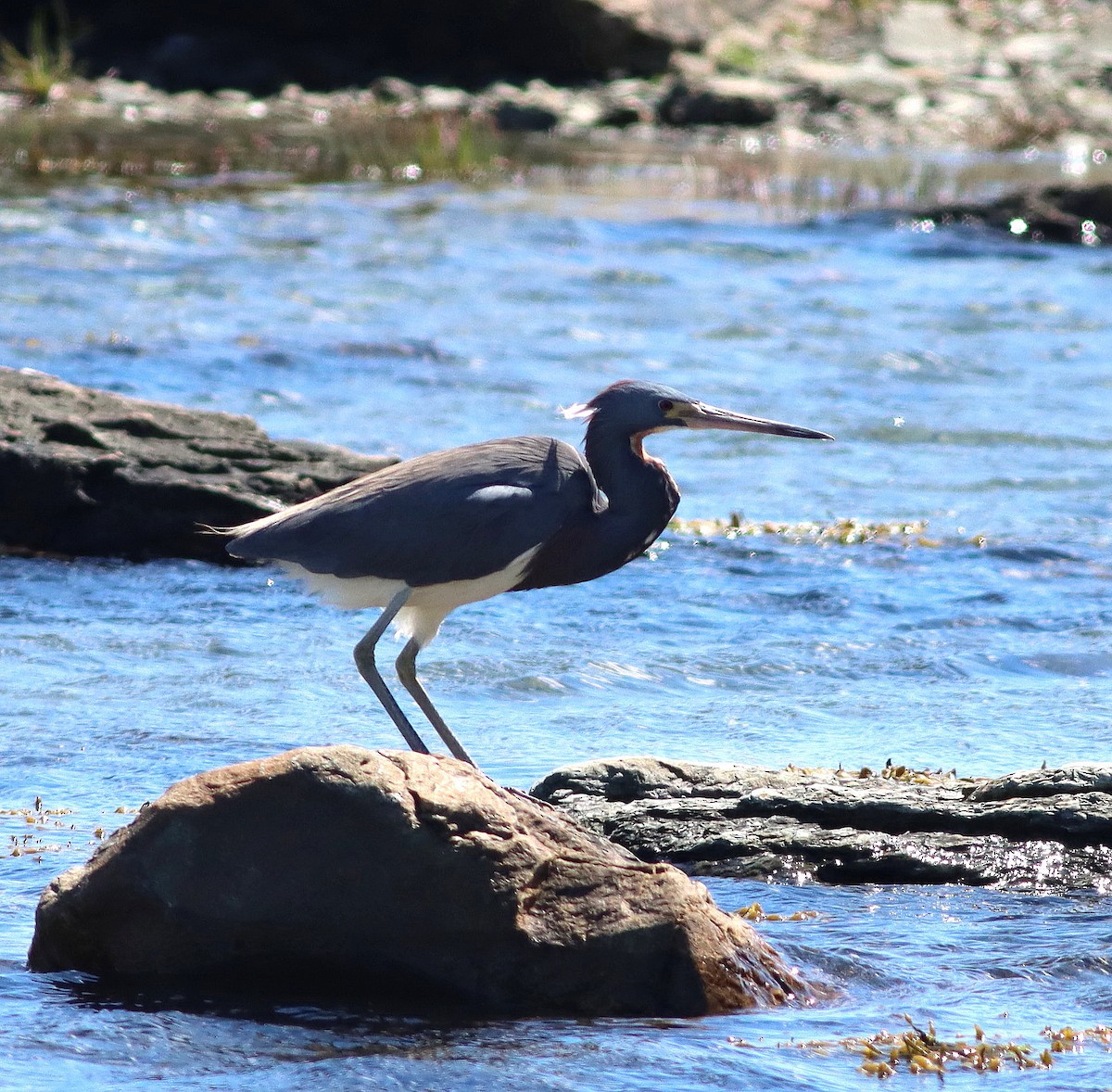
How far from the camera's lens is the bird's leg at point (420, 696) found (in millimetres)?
5754

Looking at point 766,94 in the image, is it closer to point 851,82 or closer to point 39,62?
point 851,82

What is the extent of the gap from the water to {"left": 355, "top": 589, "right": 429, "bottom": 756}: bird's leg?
0.56 meters

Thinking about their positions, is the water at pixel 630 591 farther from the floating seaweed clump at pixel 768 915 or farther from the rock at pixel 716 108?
the rock at pixel 716 108

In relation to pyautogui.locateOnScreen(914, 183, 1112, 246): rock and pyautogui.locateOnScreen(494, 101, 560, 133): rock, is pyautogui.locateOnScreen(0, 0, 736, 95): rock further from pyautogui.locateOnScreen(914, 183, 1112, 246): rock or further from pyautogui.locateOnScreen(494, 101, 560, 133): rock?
pyautogui.locateOnScreen(914, 183, 1112, 246): rock

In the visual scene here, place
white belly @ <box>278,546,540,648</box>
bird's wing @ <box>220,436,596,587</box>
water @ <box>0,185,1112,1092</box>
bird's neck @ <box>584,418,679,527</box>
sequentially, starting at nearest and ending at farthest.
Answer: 1. water @ <box>0,185,1112,1092</box>
2. bird's wing @ <box>220,436,596,587</box>
3. white belly @ <box>278,546,540,648</box>
4. bird's neck @ <box>584,418,679,527</box>

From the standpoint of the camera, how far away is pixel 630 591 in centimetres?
876

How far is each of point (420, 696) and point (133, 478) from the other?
2961mm

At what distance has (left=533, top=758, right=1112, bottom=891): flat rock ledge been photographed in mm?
5215

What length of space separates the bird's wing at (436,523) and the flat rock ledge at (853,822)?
749mm

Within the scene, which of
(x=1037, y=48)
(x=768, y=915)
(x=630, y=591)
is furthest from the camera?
(x=1037, y=48)

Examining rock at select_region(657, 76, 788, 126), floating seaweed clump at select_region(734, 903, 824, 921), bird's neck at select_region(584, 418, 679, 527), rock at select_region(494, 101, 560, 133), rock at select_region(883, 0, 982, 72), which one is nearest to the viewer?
floating seaweed clump at select_region(734, 903, 824, 921)

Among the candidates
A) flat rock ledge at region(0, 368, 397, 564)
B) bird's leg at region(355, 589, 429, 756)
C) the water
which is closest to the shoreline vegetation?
the water

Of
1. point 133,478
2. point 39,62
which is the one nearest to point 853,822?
point 133,478

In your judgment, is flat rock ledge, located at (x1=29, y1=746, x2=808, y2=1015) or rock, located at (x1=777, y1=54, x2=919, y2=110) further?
rock, located at (x1=777, y1=54, x2=919, y2=110)
